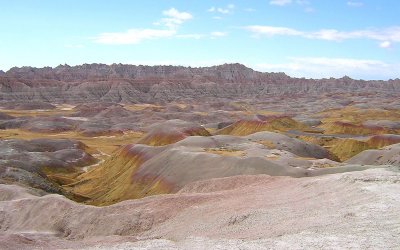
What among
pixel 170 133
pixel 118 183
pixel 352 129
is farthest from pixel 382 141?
pixel 118 183

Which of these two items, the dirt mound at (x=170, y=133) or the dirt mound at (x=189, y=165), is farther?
the dirt mound at (x=170, y=133)

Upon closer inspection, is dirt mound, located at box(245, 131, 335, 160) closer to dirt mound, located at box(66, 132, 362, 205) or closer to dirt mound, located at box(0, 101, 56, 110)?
dirt mound, located at box(66, 132, 362, 205)

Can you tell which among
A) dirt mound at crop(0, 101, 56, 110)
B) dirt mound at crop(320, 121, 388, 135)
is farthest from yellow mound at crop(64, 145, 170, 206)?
dirt mound at crop(0, 101, 56, 110)

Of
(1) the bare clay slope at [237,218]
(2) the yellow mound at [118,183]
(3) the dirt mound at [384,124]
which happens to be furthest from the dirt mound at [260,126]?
(1) the bare clay slope at [237,218]

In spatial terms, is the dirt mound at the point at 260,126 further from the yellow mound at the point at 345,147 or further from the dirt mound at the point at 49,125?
the dirt mound at the point at 49,125

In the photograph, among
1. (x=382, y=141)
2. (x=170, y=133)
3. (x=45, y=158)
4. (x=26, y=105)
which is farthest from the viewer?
(x=26, y=105)

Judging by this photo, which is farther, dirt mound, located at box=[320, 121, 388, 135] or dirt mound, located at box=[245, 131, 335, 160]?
dirt mound, located at box=[320, 121, 388, 135]

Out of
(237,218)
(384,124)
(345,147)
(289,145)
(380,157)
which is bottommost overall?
(345,147)

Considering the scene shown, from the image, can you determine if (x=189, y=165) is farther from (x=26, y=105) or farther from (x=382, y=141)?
(x=26, y=105)

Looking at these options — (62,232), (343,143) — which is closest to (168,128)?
(343,143)

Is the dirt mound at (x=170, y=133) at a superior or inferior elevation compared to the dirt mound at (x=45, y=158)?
superior

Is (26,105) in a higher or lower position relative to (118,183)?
higher

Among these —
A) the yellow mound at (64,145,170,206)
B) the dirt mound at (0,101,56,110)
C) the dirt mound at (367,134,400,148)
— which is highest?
the dirt mound at (0,101,56,110)

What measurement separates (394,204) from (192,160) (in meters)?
33.1
